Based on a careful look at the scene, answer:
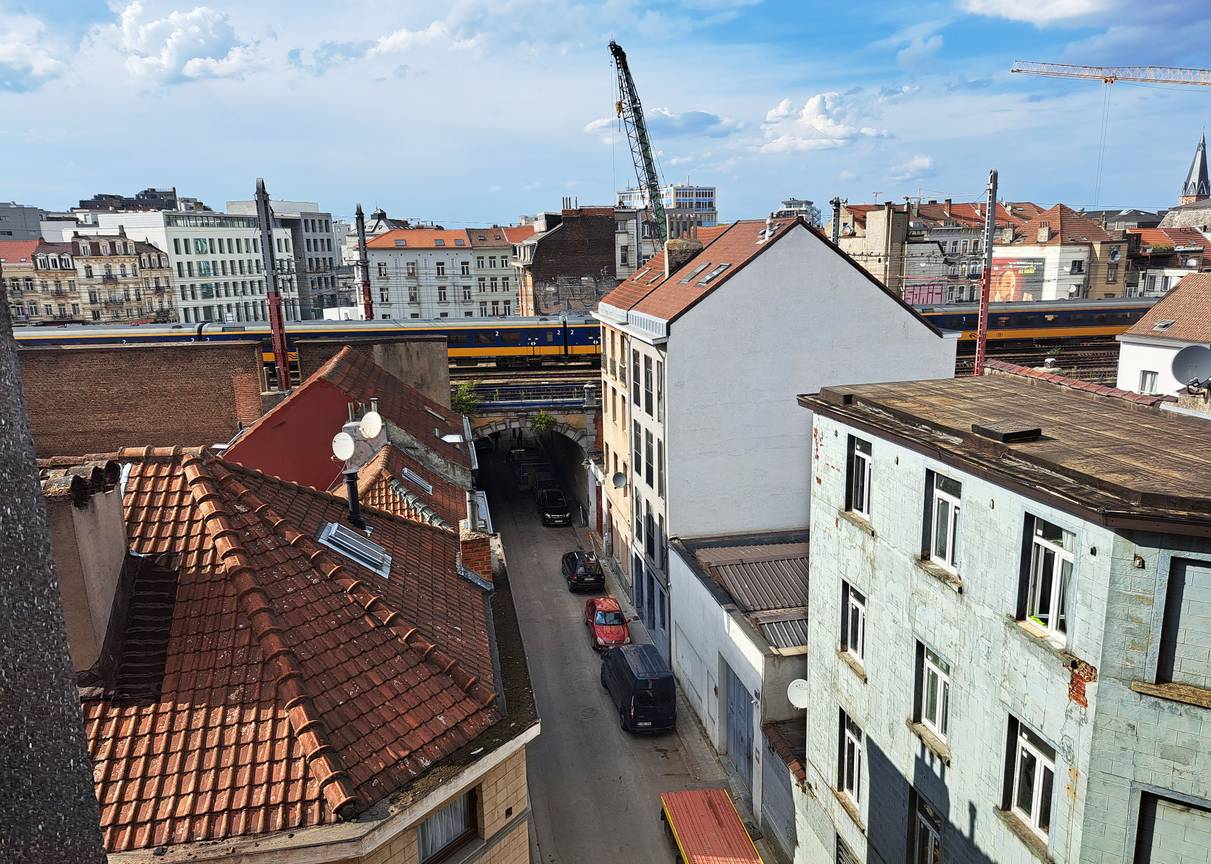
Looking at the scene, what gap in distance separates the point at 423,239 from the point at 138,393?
54.5 m

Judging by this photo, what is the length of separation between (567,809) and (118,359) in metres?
25.9

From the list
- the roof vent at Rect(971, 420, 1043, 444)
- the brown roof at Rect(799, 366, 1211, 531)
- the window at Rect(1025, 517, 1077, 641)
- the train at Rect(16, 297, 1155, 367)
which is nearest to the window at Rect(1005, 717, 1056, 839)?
the window at Rect(1025, 517, 1077, 641)

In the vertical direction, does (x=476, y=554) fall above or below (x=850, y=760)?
above

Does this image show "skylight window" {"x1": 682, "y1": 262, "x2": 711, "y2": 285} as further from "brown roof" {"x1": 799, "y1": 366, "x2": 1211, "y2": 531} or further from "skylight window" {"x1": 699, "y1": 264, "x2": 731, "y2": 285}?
"brown roof" {"x1": 799, "y1": 366, "x2": 1211, "y2": 531}

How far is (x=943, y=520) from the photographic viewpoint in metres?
10.7

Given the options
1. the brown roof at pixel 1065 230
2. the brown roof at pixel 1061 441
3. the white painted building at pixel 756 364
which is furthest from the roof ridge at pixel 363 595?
the brown roof at pixel 1065 230

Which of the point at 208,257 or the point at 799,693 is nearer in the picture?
the point at 799,693

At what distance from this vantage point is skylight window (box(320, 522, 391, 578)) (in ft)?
38.0

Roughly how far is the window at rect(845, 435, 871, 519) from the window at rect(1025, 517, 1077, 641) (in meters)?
3.53

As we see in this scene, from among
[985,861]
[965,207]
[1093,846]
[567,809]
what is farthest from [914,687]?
[965,207]

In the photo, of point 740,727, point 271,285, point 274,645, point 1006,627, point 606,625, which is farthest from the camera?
point 271,285

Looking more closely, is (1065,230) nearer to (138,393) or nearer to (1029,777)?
(138,393)

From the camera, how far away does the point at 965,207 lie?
85438mm

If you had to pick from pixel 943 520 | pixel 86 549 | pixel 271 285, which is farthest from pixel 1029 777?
pixel 271 285
